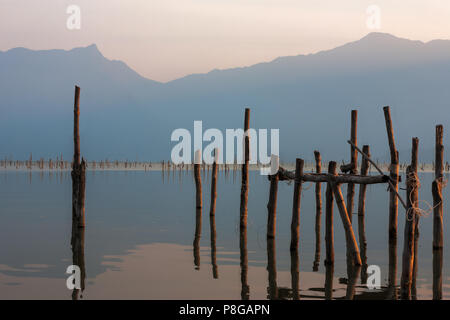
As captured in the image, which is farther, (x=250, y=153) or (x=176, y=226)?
(x=176, y=226)

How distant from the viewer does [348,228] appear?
14.1 meters

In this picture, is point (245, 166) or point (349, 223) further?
point (245, 166)

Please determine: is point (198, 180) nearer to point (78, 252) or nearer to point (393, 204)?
point (78, 252)

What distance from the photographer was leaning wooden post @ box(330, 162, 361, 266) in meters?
14.1

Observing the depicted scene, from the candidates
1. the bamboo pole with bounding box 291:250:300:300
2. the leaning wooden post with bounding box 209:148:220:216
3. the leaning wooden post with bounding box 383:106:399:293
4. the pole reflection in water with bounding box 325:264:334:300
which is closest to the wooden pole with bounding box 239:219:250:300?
the bamboo pole with bounding box 291:250:300:300

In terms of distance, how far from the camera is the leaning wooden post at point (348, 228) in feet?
46.3

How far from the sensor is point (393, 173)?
1443 cm

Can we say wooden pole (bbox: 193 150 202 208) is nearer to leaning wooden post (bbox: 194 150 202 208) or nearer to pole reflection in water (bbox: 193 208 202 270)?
leaning wooden post (bbox: 194 150 202 208)

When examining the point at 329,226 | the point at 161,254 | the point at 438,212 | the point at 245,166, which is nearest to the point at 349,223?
the point at 329,226
